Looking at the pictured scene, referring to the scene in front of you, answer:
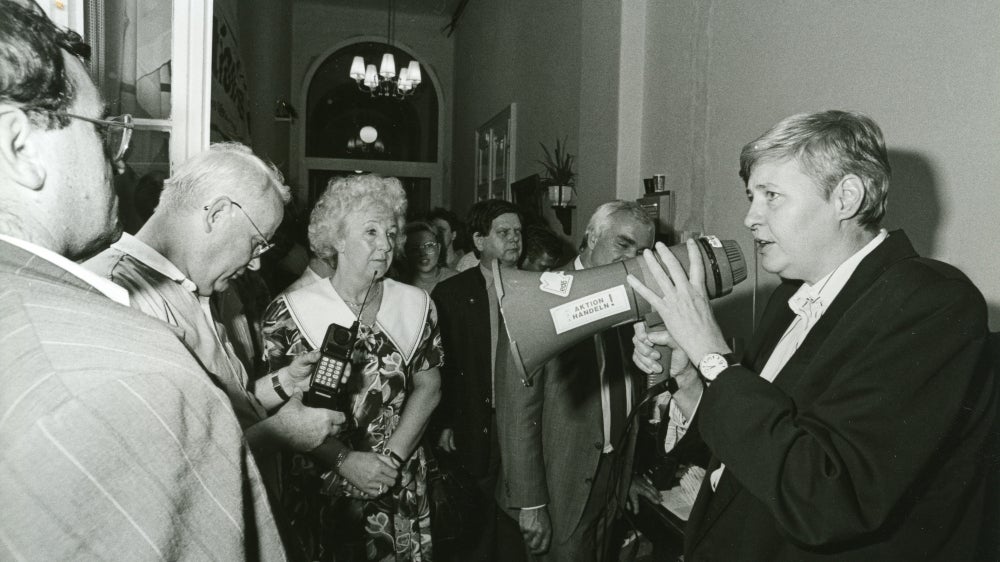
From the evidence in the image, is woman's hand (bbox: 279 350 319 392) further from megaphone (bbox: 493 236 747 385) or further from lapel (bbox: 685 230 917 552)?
lapel (bbox: 685 230 917 552)

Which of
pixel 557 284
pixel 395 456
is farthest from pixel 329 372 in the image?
pixel 557 284

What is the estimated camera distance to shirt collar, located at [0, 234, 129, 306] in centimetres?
64

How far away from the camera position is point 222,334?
153 cm

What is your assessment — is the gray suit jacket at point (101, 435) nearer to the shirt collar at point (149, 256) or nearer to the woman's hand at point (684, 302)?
the shirt collar at point (149, 256)

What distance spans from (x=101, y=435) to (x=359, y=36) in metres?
9.67

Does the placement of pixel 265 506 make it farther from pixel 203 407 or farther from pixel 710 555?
pixel 710 555

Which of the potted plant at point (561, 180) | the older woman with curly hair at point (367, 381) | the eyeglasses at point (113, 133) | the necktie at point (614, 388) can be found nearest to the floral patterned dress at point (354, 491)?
the older woman with curly hair at point (367, 381)

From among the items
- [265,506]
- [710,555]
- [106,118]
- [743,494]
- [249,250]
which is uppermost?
[106,118]

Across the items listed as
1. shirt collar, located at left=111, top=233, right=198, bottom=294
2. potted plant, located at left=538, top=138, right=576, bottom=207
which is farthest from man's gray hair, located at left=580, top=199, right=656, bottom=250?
potted plant, located at left=538, top=138, right=576, bottom=207

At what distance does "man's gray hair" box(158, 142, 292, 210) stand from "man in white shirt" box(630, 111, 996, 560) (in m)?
0.94

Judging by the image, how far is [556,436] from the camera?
189cm

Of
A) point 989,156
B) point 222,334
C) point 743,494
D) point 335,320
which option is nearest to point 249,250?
point 222,334

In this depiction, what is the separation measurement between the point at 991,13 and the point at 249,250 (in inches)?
76.3

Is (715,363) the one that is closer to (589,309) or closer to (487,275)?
(589,309)
